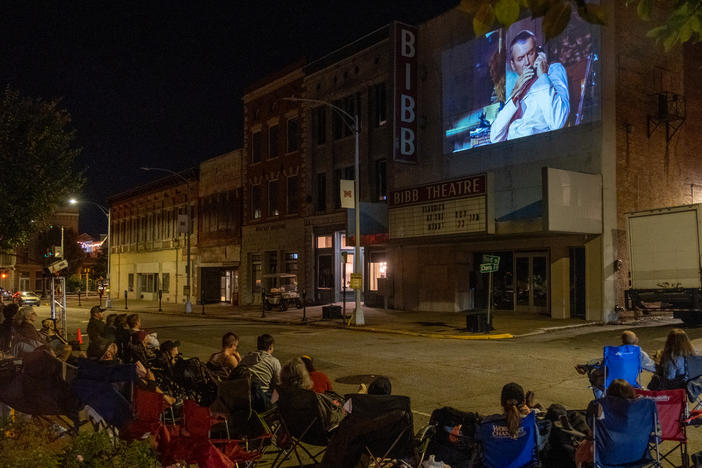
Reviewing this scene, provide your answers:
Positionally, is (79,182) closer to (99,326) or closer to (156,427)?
(99,326)

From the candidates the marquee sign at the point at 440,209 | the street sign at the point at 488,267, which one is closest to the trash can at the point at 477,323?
the street sign at the point at 488,267

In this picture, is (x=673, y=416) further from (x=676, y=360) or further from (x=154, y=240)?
(x=154, y=240)

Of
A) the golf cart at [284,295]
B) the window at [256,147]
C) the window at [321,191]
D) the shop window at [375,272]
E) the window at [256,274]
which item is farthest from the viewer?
the window at [256,147]

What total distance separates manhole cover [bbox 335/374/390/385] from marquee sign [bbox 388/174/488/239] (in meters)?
12.6

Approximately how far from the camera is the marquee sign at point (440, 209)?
955 inches

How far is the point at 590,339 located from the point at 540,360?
4773 mm

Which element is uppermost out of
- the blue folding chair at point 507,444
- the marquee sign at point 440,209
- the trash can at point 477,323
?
the marquee sign at point 440,209

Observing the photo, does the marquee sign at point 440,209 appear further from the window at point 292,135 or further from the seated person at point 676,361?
the seated person at point 676,361

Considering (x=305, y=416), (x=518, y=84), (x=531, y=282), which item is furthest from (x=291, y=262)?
(x=305, y=416)

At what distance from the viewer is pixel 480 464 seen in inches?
220

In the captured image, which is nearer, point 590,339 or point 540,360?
point 540,360

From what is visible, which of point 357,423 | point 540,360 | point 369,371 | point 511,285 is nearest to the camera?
point 357,423

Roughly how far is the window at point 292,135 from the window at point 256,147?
11.2 ft

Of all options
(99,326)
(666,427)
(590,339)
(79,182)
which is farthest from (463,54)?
(666,427)
